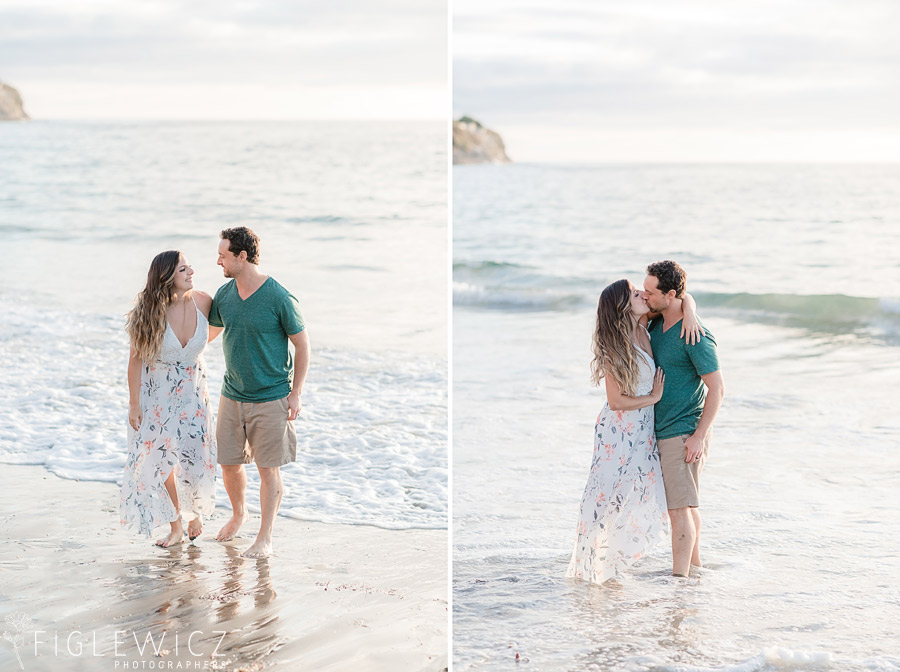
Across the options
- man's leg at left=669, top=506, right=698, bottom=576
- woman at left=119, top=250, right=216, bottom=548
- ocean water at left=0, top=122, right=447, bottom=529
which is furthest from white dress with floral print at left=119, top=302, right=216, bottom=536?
man's leg at left=669, top=506, right=698, bottom=576

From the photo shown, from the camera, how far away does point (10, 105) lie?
37.7 m

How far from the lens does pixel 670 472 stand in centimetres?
388

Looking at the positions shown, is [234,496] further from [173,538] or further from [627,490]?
[627,490]

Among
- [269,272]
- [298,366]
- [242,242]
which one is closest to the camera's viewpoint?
[242,242]

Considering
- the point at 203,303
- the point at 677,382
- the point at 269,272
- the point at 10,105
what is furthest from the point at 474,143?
the point at 677,382

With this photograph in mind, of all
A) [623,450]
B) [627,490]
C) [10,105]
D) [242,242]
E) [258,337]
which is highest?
[10,105]

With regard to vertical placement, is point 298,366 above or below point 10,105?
below

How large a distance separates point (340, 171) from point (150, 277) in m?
28.2

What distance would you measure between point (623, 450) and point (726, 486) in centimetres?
213

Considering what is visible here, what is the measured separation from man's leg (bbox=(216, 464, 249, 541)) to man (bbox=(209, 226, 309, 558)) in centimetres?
4

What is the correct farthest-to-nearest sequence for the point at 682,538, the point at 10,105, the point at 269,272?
the point at 10,105 → the point at 269,272 → the point at 682,538

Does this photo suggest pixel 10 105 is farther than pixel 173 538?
Yes

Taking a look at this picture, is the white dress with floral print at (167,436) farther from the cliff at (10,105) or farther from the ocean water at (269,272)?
the cliff at (10,105)

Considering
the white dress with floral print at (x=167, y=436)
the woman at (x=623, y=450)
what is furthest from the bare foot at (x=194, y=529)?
the woman at (x=623, y=450)
